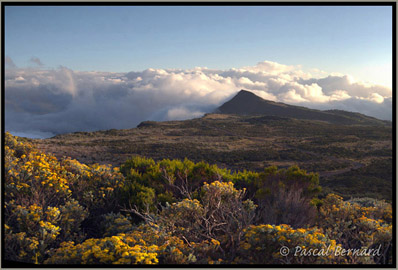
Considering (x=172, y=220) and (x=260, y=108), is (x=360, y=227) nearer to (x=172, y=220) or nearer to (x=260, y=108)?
(x=172, y=220)

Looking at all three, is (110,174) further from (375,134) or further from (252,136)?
(252,136)

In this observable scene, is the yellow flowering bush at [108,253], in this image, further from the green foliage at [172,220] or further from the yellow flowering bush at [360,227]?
the yellow flowering bush at [360,227]

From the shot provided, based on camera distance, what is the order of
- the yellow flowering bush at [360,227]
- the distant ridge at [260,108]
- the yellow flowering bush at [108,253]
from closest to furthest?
the yellow flowering bush at [108,253]
the yellow flowering bush at [360,227]
the distant ridge at [260,108]

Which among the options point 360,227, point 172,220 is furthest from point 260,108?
point 172,220

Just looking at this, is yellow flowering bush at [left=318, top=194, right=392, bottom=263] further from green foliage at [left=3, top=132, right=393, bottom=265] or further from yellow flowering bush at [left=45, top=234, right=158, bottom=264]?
yellow flowering bush at [left=45, top=234, right=158, bottom=264]

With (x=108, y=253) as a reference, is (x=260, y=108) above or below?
above

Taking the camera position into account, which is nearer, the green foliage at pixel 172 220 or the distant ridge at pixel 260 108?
the green foliage at pixel 172 220

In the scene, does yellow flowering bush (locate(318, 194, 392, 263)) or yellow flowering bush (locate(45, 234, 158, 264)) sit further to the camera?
yellow flowering bush (locate(318, 194, 392, 263))

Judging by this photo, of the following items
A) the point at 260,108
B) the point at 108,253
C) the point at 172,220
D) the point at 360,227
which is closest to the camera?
the point at 108,253

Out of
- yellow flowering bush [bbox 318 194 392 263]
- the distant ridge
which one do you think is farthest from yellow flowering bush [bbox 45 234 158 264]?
the distant ridge

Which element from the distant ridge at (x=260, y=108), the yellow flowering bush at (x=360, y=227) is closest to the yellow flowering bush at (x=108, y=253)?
the yellow flowering bush at (x=360, y=227)

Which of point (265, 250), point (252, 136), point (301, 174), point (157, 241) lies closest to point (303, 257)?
point (265, 250)
